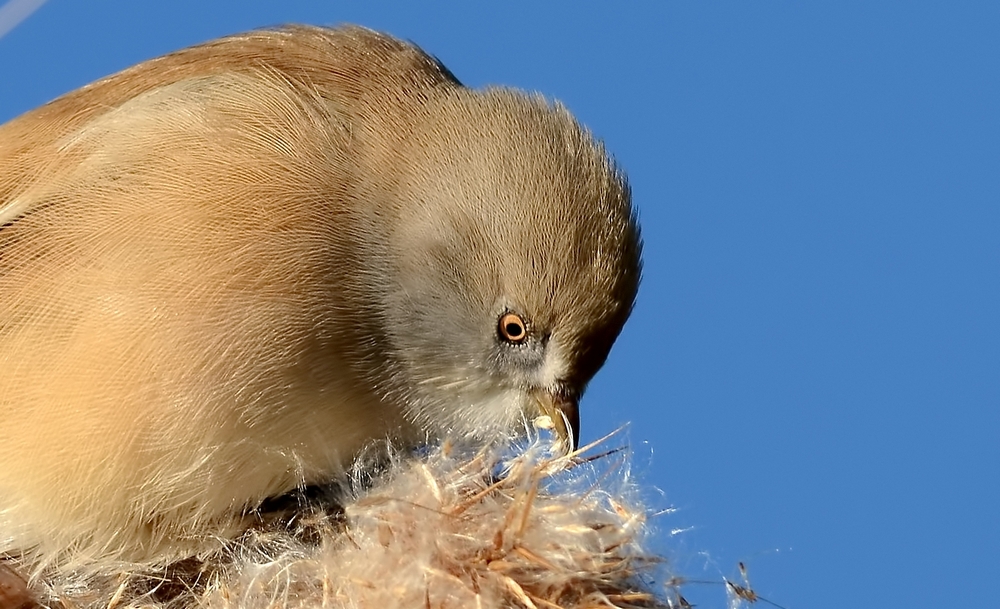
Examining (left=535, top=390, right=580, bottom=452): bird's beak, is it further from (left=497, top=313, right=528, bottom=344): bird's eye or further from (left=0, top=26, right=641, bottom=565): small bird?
(left=497, top=313, right=528, bottom=344): bird's eye

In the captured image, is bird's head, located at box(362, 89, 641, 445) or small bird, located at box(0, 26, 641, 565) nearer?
small bird, located at box(0, 26, 641, 565)

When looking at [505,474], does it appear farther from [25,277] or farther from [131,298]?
[25,277]

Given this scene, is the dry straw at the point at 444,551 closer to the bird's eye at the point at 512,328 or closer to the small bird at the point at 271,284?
the small bird at the point at 271,284

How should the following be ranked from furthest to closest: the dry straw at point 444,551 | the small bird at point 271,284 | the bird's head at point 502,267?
the bird's head at point 502,267 → the small bird at point 271,284 → the dry straw at point 444,551

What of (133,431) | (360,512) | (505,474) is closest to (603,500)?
(505,474)

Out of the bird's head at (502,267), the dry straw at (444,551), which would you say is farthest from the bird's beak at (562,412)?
the dry straw at (444,551)

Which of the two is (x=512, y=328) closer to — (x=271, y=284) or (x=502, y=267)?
(x=502, y=267)

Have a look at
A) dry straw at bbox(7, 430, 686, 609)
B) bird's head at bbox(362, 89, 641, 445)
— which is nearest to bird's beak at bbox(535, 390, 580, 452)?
bird's head at bbox(362, 89, 641, 445)

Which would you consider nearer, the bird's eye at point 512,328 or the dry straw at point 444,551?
the dry straw at point 444,551
